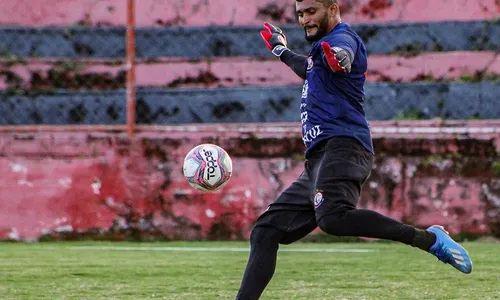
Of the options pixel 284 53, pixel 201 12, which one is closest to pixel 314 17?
pixel 284 53

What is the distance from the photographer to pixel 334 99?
5645mm

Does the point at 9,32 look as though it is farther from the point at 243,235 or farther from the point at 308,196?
the point at 308,196

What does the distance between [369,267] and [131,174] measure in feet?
11.4

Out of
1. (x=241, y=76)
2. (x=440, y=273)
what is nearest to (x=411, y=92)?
(x=241, y=76)

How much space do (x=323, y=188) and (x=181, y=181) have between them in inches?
210

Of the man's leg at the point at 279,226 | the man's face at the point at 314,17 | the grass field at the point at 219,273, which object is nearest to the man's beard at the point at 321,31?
the man's face at the point at 314,17

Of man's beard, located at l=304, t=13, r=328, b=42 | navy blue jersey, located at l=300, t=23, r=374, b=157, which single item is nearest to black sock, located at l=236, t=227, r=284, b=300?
navy blue jersey, located at l=300, t=23, r=374, b=157

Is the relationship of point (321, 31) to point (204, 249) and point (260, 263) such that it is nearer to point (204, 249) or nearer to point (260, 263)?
point (260, 263)

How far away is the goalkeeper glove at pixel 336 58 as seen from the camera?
17.6 feet

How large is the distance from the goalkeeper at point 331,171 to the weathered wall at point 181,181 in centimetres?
492

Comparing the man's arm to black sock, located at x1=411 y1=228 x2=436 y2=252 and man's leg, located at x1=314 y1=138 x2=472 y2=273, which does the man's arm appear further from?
black sock, located at x1=411 y1=228 x2=436 y2=252

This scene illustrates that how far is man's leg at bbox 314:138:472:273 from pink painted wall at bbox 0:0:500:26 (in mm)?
7839

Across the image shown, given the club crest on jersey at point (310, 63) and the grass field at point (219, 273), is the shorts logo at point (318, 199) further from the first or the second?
the grass field at point (219, 273)

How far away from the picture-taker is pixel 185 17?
1352 cm
